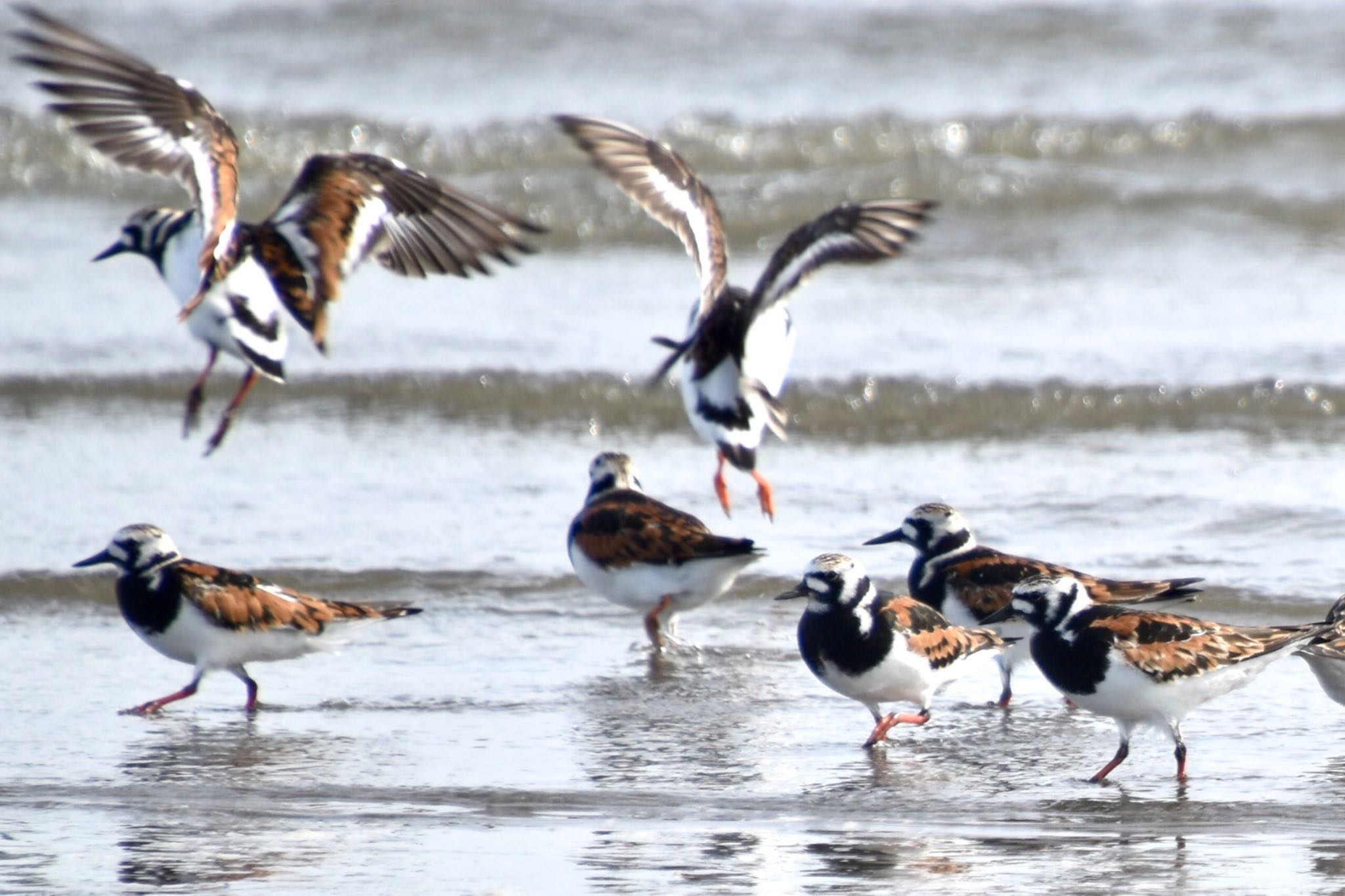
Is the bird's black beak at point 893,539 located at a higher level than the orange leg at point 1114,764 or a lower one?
higher

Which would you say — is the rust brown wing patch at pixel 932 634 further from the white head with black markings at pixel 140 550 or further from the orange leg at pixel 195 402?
the orange leg at pixel 195 402

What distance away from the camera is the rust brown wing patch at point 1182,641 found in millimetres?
4840

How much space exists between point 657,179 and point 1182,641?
12.3 ft

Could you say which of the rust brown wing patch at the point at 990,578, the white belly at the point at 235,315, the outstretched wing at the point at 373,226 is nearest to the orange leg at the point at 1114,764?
the rust brown wing patch at the point at 990,578

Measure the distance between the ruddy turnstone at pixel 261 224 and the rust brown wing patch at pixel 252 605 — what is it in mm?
1466

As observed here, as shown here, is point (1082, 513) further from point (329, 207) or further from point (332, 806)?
point (332, 806)

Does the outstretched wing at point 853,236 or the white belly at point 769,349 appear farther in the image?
the white belly at point 769,349

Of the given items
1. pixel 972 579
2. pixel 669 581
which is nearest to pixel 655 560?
pixel 669 581

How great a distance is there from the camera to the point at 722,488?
24.6 ft

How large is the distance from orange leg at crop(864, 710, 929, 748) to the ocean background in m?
0.05

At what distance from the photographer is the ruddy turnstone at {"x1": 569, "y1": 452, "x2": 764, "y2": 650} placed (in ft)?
19.8

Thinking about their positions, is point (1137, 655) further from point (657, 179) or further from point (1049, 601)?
point (657, 179)

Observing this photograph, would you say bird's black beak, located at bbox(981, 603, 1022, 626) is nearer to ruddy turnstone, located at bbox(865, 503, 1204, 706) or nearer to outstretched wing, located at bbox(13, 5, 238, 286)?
ruddy turnstone, located at bbox(865, 503, 1204, 706)

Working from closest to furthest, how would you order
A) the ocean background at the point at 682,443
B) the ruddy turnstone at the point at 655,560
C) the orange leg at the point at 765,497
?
1. the ocean background at the point at 682,443
2. the ruddy turnstone at the point at 655,560
3. the orange leg at the point at 765,497
